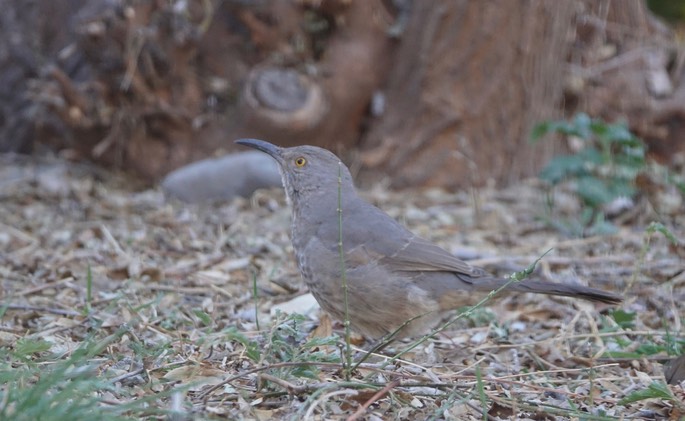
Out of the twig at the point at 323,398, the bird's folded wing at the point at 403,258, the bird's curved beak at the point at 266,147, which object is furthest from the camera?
the bird's curved beak at the point at 266,147

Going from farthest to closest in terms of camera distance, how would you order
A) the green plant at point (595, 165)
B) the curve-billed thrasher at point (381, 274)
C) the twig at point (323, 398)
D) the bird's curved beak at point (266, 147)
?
1. the green plant at point (595, 165)
2. the bird's curved beak at point (266, 147)
3. the curve-billed thrasher at point (381, 274)
4. the twig at point (323, 398)

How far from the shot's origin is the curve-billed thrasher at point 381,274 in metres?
3.73

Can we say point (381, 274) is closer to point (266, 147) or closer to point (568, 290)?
point (568, 290)

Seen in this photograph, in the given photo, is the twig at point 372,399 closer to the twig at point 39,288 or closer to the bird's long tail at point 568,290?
the bird's long tail at point 568,290

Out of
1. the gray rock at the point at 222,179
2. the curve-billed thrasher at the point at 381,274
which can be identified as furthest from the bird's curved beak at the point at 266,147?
the gray rock at the point at 222,179

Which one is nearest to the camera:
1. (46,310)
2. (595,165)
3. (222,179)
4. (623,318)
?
(623,318)

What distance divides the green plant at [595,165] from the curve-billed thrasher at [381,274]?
2092 millimetres

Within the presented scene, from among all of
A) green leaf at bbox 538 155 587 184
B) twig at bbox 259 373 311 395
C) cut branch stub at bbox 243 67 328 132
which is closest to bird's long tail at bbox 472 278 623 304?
twig at bbox 259 373 311 395

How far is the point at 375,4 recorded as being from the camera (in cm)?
702

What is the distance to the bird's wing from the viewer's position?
3869 millimetres

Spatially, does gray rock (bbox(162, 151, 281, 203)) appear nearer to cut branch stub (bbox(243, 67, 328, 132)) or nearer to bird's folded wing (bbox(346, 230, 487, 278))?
cut branch stub (bbox(243, 67, 328, 132))

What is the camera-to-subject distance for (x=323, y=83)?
7004 mm

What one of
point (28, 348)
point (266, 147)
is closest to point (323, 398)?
point (28, 348)

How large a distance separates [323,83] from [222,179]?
1.14 m
